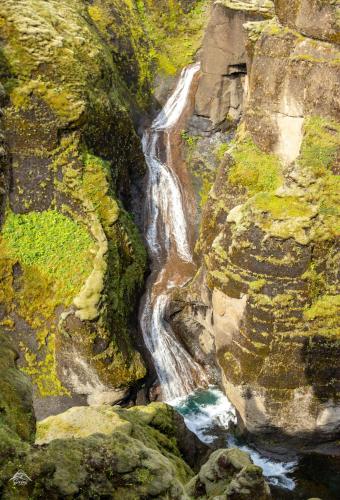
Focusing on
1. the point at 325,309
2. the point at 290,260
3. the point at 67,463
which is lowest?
the point at 325,309

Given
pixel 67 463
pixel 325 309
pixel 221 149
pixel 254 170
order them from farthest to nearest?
pixel 221 149
pixel 254 170
pixel 325 309
pixel 67 463

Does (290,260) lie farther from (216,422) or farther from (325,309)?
(216,422)

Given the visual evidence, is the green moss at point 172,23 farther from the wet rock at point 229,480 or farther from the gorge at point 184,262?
the wet rock at point 229,480

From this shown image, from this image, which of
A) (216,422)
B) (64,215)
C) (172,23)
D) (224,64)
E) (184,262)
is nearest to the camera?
(216,422)

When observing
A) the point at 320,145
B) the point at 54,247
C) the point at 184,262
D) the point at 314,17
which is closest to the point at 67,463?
the point at 320,145

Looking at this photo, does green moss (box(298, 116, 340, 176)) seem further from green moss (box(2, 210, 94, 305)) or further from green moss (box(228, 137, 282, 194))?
green moss (box(2, 210, 94, 305))

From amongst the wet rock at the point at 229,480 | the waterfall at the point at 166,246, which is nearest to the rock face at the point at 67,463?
the wet rock at the point at 229,480

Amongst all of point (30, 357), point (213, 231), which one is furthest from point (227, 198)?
point (30, 357)
